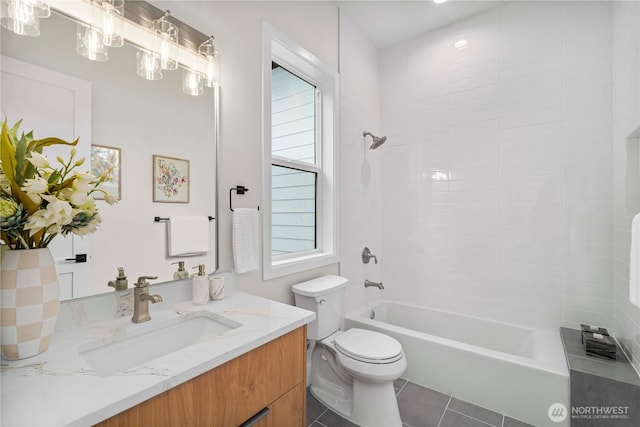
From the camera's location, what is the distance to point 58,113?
0.96m

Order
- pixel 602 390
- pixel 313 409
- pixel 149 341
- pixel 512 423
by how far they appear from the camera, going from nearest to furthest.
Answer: pixel 149 341 → pixel 602 390 → pixel 512 423 → pixel 313 409

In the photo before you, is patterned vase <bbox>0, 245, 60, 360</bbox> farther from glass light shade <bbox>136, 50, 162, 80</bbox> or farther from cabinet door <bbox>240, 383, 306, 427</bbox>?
glass light shade <bbox>136, 50, 162, 80</bbox>

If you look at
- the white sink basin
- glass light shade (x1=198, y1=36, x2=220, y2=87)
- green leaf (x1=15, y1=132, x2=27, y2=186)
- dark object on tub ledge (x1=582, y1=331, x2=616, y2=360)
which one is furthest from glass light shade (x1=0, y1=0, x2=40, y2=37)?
dark object on tub ledge (x1=582, y1=331, x2=616, y2=360)

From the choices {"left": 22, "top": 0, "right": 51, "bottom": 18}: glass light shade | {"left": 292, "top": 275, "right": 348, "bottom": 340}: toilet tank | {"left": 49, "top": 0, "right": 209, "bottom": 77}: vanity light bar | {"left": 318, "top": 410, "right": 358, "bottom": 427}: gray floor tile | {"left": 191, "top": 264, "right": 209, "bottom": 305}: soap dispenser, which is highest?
{"left": 49, "top": 0, "right": 209, "bottom": 77}: vanity light bar

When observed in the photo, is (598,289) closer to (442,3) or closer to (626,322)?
(626,322)

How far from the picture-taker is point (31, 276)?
0.77 meters

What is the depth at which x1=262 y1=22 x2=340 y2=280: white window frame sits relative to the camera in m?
1.88

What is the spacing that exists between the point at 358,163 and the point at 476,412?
6.32 ft

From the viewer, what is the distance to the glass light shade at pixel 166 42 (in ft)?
4.09

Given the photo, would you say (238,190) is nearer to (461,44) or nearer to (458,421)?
(458,421)

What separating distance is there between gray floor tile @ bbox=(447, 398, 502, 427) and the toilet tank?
0.86 metres

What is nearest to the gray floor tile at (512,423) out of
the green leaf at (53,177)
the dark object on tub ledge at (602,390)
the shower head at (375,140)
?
the dark object on tub ledge at (602,390)

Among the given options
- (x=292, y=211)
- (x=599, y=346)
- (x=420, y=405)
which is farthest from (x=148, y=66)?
(x=599, y=346)

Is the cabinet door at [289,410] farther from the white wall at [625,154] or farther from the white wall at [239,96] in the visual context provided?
the white wall at [625,154]
